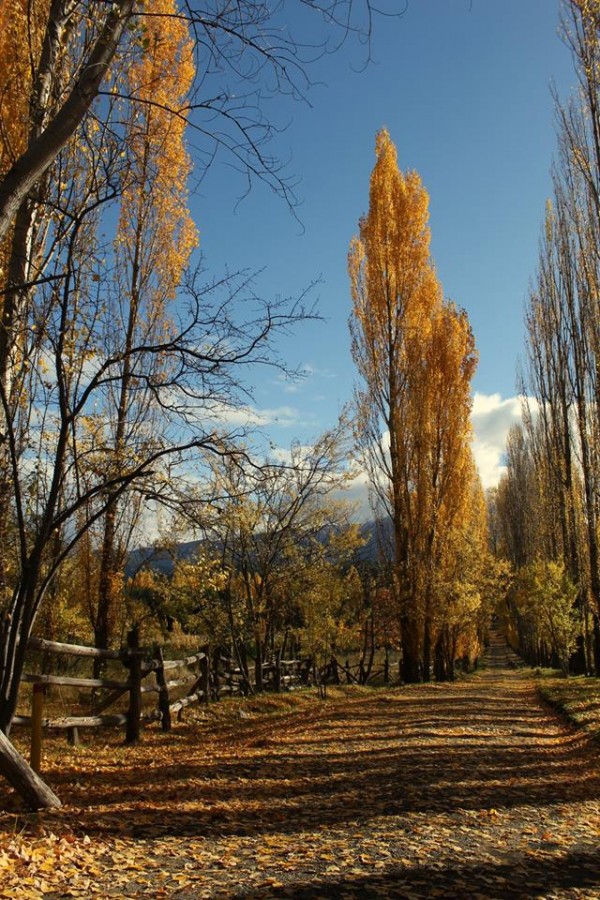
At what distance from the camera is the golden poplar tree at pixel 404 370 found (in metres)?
21.0

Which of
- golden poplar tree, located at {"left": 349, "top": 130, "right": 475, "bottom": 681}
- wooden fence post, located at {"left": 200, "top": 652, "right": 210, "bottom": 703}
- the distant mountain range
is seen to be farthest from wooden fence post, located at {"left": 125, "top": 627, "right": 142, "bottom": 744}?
golden poplar tree, located at {"left": 349, "top": 130, "right": 475, "bottom": 681}

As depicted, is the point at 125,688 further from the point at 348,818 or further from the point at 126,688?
the point at 348,818

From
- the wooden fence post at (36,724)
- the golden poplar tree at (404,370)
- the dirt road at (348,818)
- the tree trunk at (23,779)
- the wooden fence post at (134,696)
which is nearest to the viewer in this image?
the dirt road at (348,818)

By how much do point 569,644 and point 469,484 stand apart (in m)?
7.27

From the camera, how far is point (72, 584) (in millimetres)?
14180

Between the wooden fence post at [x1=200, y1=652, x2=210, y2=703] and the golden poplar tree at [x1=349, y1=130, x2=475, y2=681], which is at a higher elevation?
the golden poplar tree at [x1=349, y1=130, x2=475, y2=681]

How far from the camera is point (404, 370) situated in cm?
2114

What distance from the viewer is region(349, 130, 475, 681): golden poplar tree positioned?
68.8ft

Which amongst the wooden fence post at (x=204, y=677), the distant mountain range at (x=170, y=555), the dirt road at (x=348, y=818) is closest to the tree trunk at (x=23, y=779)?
the dirt road at (x=348, y=818)

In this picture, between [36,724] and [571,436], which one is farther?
[571,436]

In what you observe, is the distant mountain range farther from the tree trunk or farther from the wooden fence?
the tree trunk

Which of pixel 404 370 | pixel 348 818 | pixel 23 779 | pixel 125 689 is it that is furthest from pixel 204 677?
pixel 404 370

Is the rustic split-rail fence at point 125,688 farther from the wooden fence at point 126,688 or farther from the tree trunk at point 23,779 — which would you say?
the tree trunk at point 23,779

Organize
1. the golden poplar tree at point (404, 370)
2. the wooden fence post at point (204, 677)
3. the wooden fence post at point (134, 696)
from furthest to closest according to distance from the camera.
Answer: the golden poplar tree at point (404, 370) → the wooden fence post at point (204, 677) → the wooden fence post at point (134, 696)
